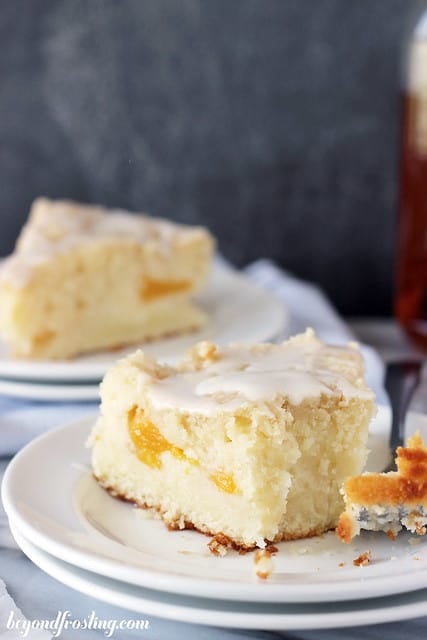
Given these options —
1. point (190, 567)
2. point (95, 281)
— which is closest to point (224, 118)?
point (95, 281)

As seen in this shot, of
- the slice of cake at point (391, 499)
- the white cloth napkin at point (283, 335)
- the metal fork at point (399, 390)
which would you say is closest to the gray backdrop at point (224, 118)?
the white cloth napkin at point (283, 335)

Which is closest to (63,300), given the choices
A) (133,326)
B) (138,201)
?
(133,326)

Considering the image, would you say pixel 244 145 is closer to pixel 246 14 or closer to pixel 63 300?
pixel 246 14

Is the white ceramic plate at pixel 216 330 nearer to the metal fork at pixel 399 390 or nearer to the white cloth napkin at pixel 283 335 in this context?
the white cloth napkin at pixel 283 335

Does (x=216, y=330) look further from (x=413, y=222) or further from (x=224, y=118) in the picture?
(x=224, y=118)

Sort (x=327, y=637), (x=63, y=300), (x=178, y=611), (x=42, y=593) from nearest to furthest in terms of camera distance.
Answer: (x=178, y=611) → (x=327, y=637) → (x=42, y=593) → (x=63, y=300)

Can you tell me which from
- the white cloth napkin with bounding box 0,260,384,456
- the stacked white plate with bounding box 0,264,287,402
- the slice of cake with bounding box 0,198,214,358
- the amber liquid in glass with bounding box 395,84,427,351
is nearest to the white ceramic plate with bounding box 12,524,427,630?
the white cloth napkin with bounding box 0,260,384,456

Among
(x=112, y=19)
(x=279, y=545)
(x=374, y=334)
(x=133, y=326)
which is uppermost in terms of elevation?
(x=112, y=19)

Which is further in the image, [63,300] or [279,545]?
[63,300]
